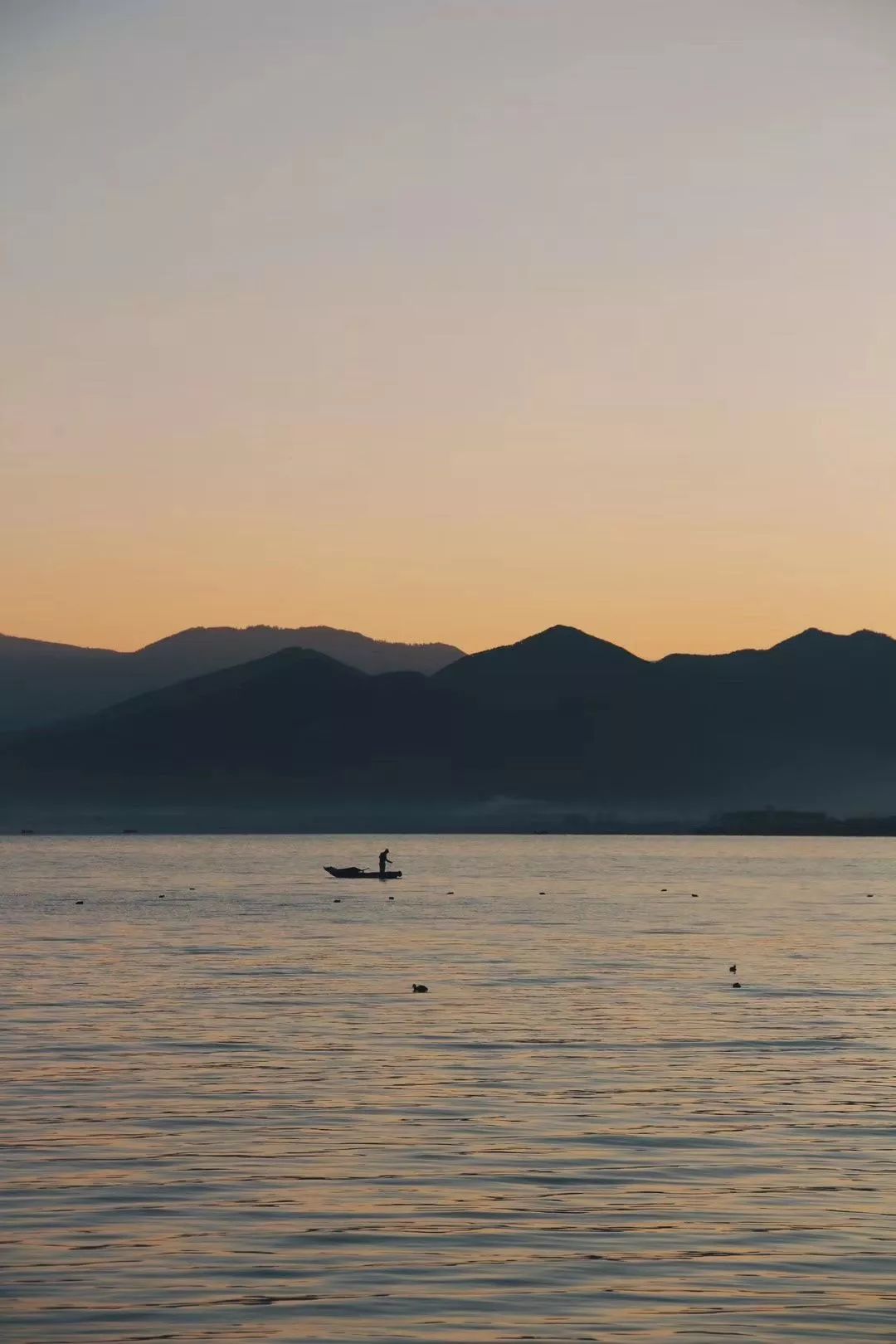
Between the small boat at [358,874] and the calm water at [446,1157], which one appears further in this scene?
the small boat at [358,874]

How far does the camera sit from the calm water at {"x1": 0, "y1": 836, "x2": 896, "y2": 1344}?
954 inches

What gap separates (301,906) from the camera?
144 meters

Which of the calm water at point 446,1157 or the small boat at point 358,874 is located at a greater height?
the small boat at point 358,874

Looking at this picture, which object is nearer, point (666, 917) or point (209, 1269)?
point (209, 1269)

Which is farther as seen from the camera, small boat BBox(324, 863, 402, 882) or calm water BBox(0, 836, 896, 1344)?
small boat BBox(324, 863, 402, 882)

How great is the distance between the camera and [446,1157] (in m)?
34.0

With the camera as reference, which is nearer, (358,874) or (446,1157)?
(446,1157)

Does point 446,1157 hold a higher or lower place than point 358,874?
lower

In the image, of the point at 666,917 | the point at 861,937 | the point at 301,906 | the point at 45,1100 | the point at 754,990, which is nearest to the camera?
the point at 45,1100

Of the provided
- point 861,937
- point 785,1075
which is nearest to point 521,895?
point 861,937

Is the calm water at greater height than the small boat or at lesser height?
lesser

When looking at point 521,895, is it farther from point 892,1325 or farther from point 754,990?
point 892,1325

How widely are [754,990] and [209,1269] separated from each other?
46719mm

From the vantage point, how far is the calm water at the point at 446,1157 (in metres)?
24.2
